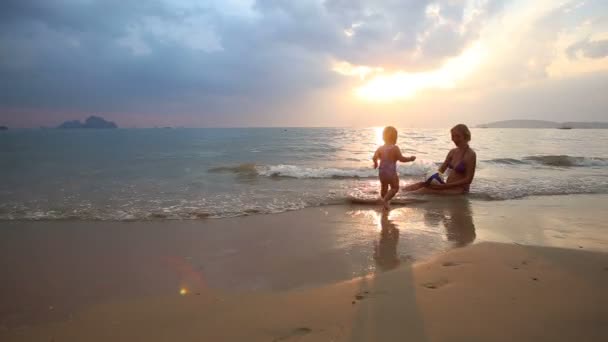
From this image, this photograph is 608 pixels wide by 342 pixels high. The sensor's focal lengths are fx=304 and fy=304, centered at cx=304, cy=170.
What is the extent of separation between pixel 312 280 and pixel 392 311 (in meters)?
1.01

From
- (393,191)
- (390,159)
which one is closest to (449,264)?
(393,191)

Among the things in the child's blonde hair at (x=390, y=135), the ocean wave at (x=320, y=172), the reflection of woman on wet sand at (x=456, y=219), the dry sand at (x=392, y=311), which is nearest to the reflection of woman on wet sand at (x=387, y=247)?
the dry sand at (x=392, y=311)

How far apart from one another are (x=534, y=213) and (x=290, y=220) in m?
4.71

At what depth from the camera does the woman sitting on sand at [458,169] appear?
7770 mm

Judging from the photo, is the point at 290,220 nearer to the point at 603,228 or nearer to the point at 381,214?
the point at 381,214

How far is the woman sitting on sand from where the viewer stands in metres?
7.77

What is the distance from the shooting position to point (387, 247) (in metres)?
4.16

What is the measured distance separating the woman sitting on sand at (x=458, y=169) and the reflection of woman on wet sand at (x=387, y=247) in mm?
3225

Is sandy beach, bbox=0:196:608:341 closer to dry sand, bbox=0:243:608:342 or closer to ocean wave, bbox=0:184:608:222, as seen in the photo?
dry sand, bbox=0:243:608:342

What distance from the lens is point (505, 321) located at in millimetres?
2178

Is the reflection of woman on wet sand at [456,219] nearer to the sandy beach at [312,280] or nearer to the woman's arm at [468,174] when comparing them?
the sandy beach at [312,280]

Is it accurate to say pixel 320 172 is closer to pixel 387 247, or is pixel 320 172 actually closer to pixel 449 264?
pixel 387 247

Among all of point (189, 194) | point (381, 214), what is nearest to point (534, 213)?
point (381, 214)

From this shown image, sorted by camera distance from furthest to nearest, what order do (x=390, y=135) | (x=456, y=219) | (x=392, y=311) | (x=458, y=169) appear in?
(x=458, y=169) → (x=390, y=135) → (x=456, y=219) → (x=392, y=311)
